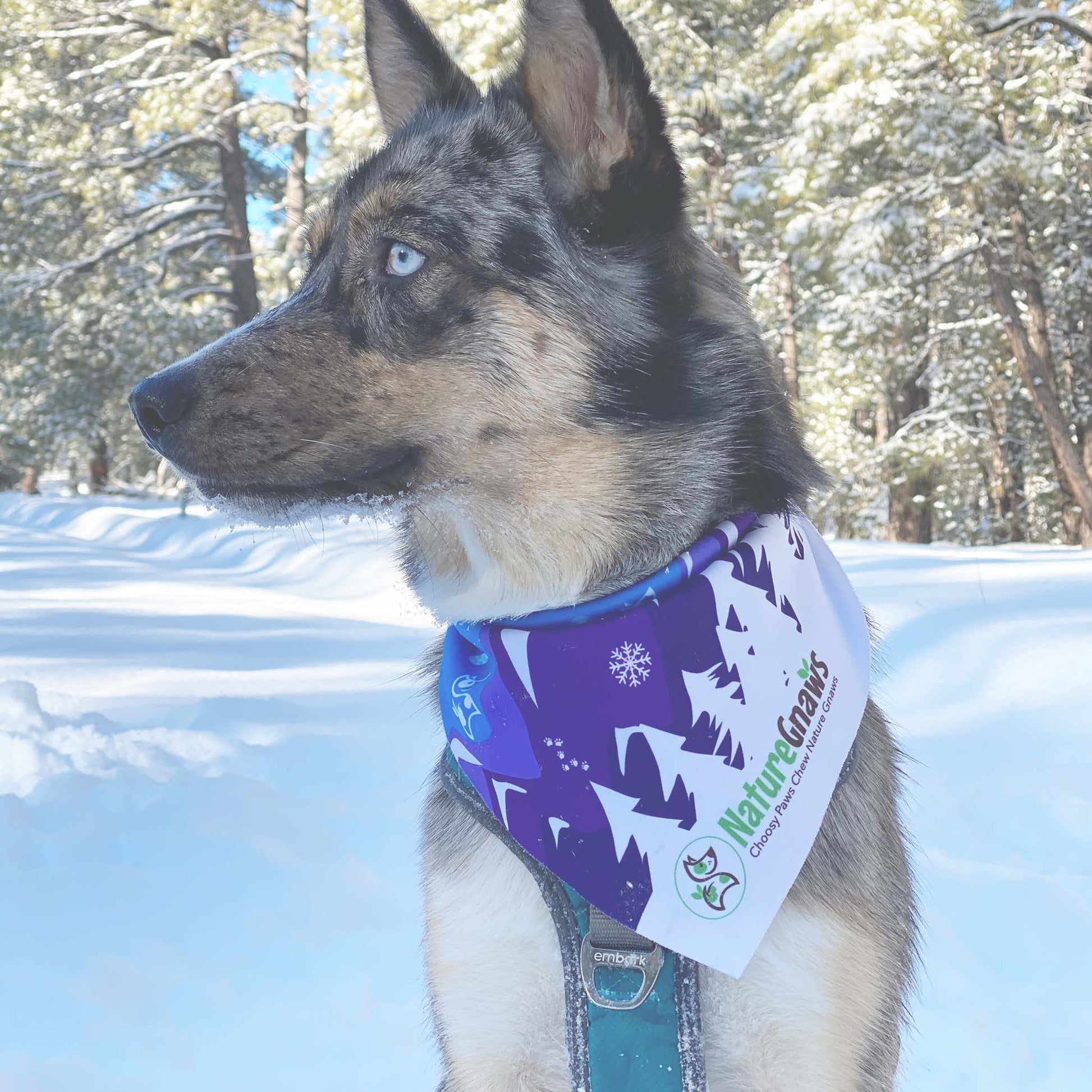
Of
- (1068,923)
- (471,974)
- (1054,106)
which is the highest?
(1054,106)

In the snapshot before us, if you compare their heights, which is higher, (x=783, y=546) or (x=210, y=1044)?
(x=783, y=546)

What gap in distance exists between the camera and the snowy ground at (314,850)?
2869 mm

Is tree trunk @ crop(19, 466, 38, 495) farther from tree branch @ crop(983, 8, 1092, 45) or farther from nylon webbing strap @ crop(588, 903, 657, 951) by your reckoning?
nylon webbing strap @ crop(588, 903, 657, 951)

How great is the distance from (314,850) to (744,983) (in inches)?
92.3

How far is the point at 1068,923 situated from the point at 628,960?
2.08 meters

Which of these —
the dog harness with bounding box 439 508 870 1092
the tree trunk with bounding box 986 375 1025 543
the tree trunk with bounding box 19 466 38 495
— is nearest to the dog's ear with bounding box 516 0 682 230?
the dog harness with bounding box 439 508 870 1092

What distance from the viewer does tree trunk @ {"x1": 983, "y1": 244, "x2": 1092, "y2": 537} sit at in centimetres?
1359

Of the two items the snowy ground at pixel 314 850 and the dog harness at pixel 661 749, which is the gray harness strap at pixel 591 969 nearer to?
the dog harness at pixel 661 749

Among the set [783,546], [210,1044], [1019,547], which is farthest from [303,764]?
[1019,547]

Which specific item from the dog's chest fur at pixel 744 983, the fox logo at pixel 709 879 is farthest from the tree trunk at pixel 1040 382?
the fox logo at pixel 709 879

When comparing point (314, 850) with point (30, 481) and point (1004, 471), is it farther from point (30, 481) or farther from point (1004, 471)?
point (30, 481)

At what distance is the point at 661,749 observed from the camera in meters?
2.28

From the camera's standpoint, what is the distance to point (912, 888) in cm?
263

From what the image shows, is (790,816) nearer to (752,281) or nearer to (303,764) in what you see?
(303,764)
